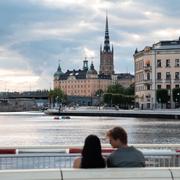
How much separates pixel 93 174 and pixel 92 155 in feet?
1.60

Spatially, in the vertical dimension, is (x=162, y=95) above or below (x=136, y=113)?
above

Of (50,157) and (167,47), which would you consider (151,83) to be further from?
(50,157)

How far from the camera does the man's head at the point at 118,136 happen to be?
29.8 ft

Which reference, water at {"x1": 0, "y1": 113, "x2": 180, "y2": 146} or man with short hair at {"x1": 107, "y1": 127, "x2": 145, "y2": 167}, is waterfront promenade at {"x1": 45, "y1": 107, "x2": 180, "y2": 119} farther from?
man with short hair at {"x1": 107, "y1": 127, "x2": 145, "y2": 167}

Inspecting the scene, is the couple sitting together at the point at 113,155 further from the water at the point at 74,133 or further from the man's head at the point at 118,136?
the water at the point at 74,133

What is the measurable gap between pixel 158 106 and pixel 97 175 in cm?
14829

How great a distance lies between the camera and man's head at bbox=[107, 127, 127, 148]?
9.07 m

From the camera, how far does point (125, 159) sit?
9.08 metres

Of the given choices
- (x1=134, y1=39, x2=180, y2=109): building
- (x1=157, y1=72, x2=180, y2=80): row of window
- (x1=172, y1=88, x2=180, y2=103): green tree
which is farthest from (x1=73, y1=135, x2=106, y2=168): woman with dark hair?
(x1=157, y1=72, x2=180, y2=80): row of window

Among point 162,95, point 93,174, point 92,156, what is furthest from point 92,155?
point 162,95

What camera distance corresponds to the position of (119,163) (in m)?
9.08

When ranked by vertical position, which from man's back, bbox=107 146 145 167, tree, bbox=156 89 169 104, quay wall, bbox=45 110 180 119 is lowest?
man's back, bbox=107 146 145 167

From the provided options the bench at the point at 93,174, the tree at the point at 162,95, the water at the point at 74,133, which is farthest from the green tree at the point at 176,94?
the bench at the point at 93,174

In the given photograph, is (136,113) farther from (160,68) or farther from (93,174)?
(93,174)
